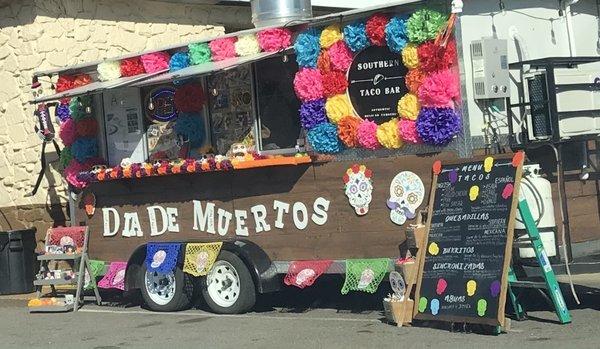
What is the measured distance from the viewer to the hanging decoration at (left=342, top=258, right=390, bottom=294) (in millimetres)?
8836

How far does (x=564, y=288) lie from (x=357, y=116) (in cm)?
307

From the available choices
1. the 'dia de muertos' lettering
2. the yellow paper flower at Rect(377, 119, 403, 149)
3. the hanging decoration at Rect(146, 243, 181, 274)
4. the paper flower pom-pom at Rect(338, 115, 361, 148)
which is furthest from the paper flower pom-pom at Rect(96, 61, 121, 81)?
the yellow paper flower at Rect(377, 119, 403, 149)

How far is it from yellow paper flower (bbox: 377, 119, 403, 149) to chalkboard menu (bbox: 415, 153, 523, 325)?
49 cm

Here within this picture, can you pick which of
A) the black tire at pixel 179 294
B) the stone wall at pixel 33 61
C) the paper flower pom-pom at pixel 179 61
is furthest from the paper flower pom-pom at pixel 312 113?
the stone wall at pixel 33 61

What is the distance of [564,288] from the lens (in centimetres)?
992

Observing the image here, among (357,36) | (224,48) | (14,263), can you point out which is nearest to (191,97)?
(224,48)

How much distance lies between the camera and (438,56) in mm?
8312

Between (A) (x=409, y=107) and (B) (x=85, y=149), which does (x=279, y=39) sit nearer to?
(A) (x=409, y=107)

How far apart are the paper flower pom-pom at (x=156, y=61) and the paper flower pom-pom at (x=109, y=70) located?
577 millimetres

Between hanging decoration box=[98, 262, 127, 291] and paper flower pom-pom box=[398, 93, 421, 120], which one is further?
hanging decoration box=[98, 262, 127, 291]

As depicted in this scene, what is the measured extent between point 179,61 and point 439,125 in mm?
3545

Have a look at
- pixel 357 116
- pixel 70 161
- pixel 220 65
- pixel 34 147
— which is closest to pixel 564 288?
pixel 357 116

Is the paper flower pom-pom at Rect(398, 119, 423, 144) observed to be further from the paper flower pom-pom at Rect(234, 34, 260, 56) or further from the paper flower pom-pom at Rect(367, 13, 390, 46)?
the paper flower pom-pom at Rect(234, 34, 260, 56)

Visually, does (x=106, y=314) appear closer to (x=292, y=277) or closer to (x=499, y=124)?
(x=292, y=277)
